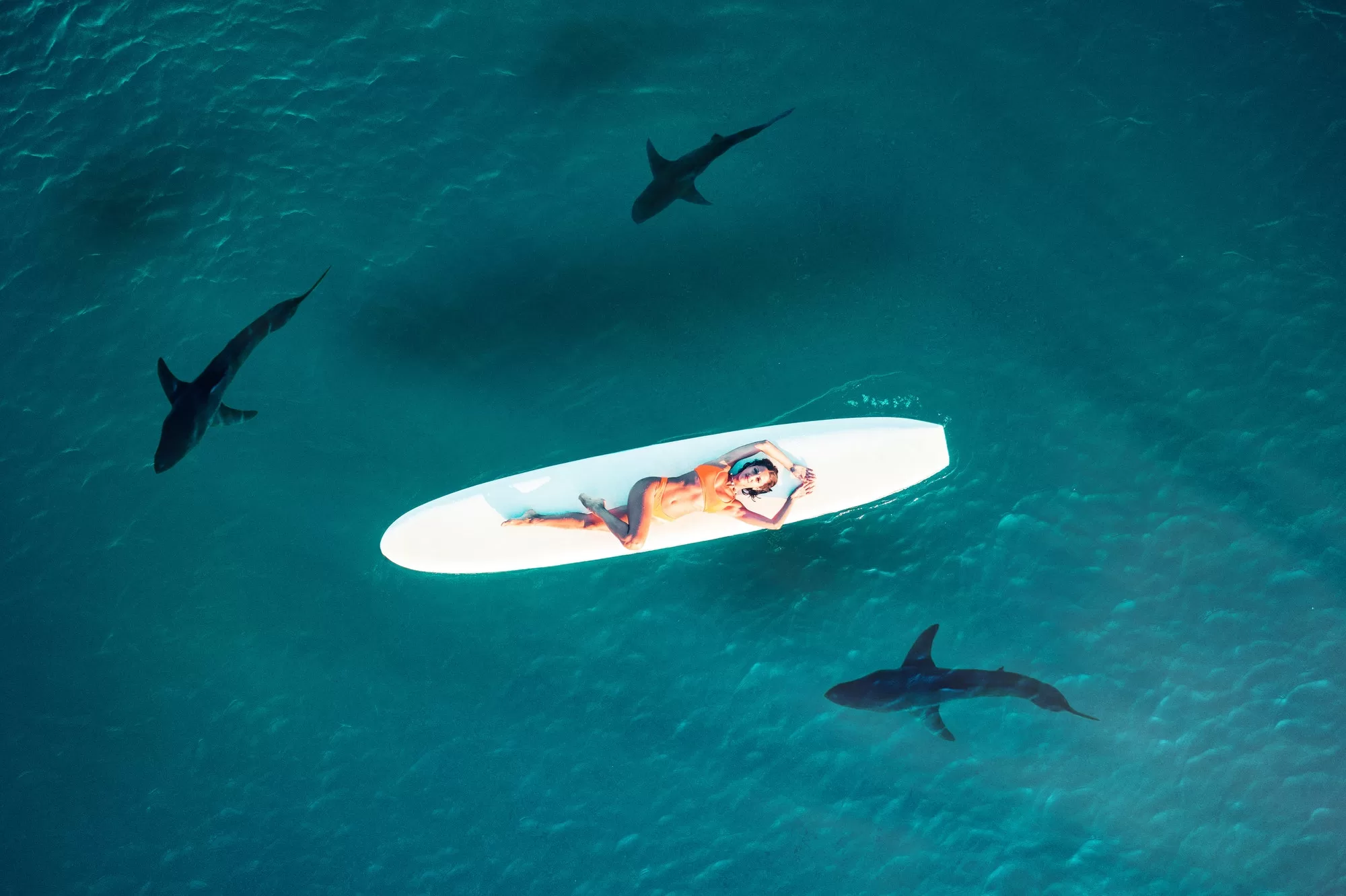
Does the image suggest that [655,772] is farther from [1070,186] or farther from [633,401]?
[1070,186]

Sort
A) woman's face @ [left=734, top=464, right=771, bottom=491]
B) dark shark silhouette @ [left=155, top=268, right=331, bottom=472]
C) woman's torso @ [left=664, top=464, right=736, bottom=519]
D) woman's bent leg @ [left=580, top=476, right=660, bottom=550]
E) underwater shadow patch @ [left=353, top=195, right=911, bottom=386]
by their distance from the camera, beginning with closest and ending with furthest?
woman's face @ [left=734, top=464, right=771, bottom=491], dark shark silhouette @ [left=155, top=268, right=331, bottom=472], woman's torso @ [left=664, top=464, right=736, bottom=519], woman's bent leg @ [left=580, top=476, right=660, bottom=550], underwater shadow patch @ [left=353, top=195, right=911, bottom=386]

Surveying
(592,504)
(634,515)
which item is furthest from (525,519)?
(634,515)

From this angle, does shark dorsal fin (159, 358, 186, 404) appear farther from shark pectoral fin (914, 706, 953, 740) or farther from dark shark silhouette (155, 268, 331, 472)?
shark pectoral fin (914, 706, 953, 740)

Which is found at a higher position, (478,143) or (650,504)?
(478,143)

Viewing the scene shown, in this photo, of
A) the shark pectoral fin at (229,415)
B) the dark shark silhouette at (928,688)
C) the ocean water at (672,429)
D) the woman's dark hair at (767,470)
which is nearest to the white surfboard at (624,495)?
the ocean water at (672,429)

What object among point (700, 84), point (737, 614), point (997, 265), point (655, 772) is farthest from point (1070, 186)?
point (655, 772)

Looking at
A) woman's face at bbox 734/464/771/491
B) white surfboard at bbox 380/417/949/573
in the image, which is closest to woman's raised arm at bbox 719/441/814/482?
white surfboard at bbox 380/417/949/573

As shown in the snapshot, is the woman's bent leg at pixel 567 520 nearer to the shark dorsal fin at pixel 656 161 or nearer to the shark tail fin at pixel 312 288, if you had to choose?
the shark tail fin at pixel 312 288
